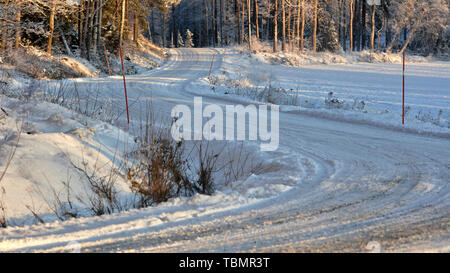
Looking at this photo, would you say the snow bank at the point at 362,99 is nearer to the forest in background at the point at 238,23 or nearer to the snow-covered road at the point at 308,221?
the forest in background at the point at 238,23

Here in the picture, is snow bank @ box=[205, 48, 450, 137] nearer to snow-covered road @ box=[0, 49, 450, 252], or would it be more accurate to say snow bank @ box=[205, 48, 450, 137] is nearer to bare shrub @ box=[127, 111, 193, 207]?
snow-covered road @ box=[0, 49, 450, 252]

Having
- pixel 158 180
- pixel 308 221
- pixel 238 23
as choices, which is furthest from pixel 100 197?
pixel 238 23

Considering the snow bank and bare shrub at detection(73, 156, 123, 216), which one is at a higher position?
the snow bank

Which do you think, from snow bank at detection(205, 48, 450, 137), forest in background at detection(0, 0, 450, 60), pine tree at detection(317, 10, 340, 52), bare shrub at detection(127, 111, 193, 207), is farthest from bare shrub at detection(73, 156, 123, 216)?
pine tree at detection(317, 10, 340, 52)

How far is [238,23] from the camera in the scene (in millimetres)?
54750

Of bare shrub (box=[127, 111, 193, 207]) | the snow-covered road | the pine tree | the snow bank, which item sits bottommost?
the snow-covered road

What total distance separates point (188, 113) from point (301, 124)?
115 inches

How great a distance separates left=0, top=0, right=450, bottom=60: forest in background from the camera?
69.1ft

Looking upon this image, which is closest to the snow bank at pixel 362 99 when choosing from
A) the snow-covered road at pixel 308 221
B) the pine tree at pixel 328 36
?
the snow-covered road at pixel 308 221

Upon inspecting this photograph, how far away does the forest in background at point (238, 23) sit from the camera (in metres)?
21.1
